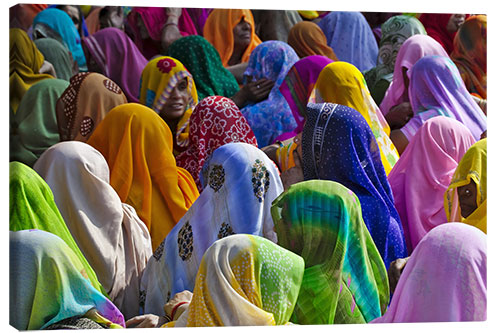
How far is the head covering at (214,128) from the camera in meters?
6.88

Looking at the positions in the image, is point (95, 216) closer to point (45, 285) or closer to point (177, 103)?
point (45, 285)

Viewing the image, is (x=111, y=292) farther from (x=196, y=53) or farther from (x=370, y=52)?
(x=370, y=52)

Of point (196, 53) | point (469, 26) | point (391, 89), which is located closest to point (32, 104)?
point (196, 53)

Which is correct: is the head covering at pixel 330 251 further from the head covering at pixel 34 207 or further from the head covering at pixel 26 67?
the head covering at pixel 26 67

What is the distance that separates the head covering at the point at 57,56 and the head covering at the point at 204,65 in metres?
0.66

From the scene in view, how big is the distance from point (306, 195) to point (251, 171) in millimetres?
466

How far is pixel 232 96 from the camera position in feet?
27.7

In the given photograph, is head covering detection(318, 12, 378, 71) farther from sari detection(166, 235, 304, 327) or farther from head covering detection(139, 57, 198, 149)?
sari detection(166, 235, 304, 327)

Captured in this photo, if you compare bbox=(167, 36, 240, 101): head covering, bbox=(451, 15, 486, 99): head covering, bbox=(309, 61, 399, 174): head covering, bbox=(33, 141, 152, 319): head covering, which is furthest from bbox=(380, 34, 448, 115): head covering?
bbox=(33, 141, 152, 319): head covering

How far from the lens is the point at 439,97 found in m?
7.42

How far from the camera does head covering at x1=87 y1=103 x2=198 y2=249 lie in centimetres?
636

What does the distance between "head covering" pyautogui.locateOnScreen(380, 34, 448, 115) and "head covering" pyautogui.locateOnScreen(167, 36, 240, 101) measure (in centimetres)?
108

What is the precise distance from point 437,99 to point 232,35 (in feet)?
7.66

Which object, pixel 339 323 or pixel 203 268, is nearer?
pixel 203 268
